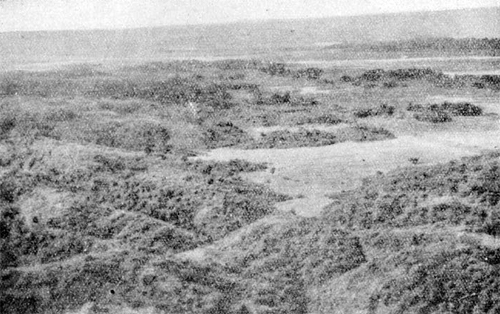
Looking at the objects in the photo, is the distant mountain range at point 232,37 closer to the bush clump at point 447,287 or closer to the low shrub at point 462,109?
the low shrub at point 462,109

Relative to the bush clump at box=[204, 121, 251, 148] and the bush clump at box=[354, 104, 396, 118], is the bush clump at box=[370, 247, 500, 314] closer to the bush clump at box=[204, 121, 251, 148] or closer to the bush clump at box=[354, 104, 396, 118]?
the bush clump at box=[204, 121, 251, 148]

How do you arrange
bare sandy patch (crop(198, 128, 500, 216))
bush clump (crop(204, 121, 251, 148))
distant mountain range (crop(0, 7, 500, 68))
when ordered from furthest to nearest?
distant mountain range (crop(0, 7, 500, 68))
bush clump (crop(204, 121, 251, 148))
bare sandy patch (crop(198, 128, 500, 216))

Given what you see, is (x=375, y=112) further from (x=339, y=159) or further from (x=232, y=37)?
(x=232, y=37)

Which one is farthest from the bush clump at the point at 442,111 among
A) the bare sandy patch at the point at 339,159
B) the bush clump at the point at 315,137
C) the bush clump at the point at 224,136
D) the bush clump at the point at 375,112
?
the bush clump at the point at 224,136

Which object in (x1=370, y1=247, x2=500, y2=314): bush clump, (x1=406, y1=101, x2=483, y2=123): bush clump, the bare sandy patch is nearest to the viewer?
(x1=370, y1=247, x2=500, y2=314): bush clump

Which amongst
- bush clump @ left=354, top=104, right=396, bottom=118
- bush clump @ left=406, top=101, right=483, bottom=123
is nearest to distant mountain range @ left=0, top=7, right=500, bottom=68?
bush clump @ left=354, top=104, right=396, bottom=118

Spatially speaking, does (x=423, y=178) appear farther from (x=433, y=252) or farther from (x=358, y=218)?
(x=433, y=252)
